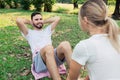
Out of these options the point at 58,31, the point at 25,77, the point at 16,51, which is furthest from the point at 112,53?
the point at 58,31

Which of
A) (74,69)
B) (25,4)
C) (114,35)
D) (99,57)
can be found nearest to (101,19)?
(114,35)

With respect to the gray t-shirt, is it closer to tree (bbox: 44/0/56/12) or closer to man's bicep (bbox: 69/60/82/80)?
man's bicep (bbox: 69/60/82/80)

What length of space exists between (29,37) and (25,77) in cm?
85

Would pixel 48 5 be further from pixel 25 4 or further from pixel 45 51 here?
pixel 45 51

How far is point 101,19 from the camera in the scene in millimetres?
3172

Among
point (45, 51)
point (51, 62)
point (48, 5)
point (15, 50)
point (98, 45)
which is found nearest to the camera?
point (98, 45)

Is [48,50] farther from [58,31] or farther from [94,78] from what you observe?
[58,31]

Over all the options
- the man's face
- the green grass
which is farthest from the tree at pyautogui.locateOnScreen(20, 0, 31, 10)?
the man's face

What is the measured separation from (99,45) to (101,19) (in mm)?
281

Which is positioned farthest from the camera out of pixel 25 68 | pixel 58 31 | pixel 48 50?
pixel 58 31

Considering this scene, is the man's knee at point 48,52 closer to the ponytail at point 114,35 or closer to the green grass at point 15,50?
the green grass at point 15,50

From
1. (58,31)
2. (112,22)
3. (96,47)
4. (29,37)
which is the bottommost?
(58,31)

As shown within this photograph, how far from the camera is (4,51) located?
692cm

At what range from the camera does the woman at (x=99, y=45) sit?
3.12 m
